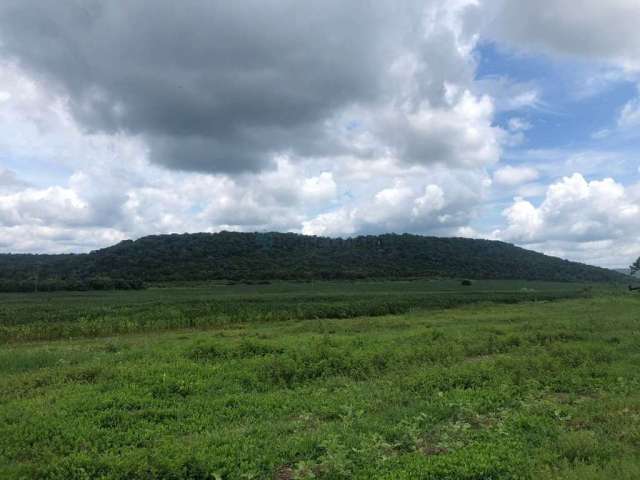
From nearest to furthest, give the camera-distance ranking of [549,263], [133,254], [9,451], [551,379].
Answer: [9,451]
[551,379]
[133,254]
[549,263]

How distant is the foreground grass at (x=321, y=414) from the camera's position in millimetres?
6590

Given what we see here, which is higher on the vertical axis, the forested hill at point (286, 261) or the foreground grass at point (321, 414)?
the forested hill at point (286, 261)

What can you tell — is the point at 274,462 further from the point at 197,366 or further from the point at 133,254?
the point at 133,254

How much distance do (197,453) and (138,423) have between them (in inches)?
86.7

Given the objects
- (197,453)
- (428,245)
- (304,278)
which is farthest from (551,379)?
(428,245)

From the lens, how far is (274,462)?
6.86 meters

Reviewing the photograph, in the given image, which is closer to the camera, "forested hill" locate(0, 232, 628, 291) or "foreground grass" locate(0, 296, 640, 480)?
"foreground grass" locate(0, 296, 640, 480)

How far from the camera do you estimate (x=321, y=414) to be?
9.27 metres

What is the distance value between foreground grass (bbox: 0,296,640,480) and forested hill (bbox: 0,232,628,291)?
69325 mm

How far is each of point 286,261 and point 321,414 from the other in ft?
376

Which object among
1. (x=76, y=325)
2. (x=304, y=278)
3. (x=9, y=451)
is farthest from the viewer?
(x=304, y=278)

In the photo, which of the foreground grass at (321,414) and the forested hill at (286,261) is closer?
the foreground grass at (321,414)

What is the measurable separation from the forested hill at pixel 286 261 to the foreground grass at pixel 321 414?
227 feet

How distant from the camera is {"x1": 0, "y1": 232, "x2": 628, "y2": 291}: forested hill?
330 feet
